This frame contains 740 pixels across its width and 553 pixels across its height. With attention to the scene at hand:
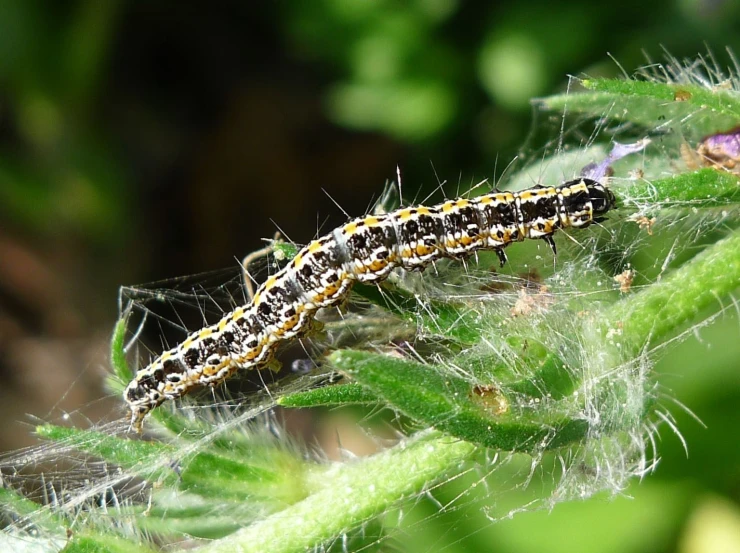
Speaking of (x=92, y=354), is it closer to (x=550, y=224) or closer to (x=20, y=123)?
(x=20, y=123)

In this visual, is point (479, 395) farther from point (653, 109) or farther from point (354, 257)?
point (653, 109)

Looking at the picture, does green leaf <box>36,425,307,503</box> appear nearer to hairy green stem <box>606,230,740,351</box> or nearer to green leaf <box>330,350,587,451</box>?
green leaf <box>330,350,587,451</box>

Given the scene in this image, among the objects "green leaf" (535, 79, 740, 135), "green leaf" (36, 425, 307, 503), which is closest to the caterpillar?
"green leaf" (535, 79, 740, 135)

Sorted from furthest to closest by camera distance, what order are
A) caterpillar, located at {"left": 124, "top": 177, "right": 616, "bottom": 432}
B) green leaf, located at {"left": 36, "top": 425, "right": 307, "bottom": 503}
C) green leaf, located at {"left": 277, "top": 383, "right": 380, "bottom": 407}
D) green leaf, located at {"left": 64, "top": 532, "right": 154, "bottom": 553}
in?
caterpillar, located at {"left": 124, "top": 177, "right": 616, "bottom": 432} < green leaf, located at {"left": 36, "top": 425, "right": 307, "bottom": 503} < green leaf, located at {"left": 64, "top": 532, "right": 154, "bottom": 553} < green leaf, located at {"left": 277, "top": 383, "right": 380, "bottom": 407}

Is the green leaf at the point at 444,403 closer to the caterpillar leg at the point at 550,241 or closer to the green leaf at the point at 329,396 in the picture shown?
the green leaf at the point at 329,396

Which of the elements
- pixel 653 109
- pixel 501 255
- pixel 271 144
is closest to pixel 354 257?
pixel 501 255

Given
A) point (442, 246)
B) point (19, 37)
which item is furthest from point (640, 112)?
point (19, 37)
